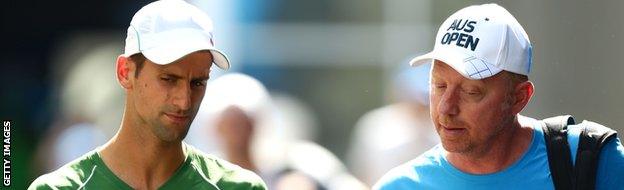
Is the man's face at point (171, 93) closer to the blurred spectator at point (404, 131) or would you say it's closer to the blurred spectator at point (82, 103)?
the blurred spectator at point (404, 131)

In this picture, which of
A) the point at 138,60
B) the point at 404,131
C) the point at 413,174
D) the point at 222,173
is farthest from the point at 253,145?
the point at 138,60

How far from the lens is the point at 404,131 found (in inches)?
298

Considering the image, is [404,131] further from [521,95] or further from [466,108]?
[466,108]

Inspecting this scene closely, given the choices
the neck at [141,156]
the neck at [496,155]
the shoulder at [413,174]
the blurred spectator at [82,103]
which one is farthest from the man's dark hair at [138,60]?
the blurred spectator at [82,103]

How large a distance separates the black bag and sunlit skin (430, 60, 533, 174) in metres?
0.13

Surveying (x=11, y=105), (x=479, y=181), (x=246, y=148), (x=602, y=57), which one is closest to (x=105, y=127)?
(x=11, y=105)

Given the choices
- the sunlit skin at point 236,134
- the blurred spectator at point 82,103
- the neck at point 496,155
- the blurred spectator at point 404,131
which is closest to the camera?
the neck at point 496,155

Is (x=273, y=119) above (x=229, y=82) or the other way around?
the other way around

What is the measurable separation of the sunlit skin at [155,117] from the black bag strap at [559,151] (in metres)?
1.13

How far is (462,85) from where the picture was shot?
5.02 m

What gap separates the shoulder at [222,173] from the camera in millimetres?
4926

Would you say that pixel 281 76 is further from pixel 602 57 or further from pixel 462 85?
pixel 462 85

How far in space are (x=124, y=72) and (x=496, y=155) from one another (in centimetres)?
124

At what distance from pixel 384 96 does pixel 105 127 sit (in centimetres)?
238
